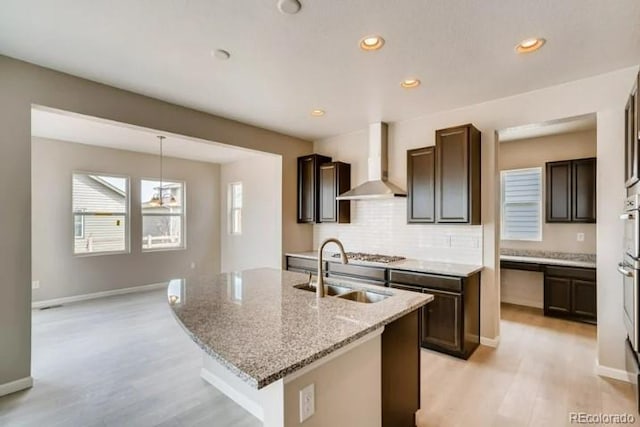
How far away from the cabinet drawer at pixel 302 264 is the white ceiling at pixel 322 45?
225cm

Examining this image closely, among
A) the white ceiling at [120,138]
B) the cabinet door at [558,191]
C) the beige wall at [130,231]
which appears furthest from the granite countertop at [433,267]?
the beige wall at [130,231]

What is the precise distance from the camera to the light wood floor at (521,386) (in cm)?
218

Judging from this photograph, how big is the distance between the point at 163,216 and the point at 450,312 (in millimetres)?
5793

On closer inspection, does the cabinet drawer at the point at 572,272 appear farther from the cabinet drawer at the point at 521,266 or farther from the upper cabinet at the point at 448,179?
the upper cabinet at the point at 448,179

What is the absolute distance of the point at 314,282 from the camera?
8.18ft

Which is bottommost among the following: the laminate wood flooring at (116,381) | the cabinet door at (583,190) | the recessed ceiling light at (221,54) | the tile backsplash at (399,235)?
the laminate wood flooring at (116,381)

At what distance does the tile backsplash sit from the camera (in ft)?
11.7

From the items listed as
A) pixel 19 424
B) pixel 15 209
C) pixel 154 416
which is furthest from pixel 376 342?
pixel 15 209

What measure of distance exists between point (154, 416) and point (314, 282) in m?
1.48

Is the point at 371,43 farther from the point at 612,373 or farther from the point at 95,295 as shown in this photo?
the point at 95,295

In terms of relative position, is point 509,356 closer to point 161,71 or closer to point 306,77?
point 306,77

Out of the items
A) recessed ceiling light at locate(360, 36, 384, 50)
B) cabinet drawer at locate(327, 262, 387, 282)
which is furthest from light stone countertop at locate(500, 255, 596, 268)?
recessed ceiling light at locate(360, 36, 384, 50)

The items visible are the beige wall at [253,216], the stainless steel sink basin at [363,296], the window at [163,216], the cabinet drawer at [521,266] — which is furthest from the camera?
the window at [163,216]

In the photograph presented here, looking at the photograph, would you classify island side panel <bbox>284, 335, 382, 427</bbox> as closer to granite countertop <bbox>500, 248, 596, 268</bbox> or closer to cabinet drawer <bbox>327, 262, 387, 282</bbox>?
cabinet drawer <bbox>327, 262, 387, 282</bbox>
